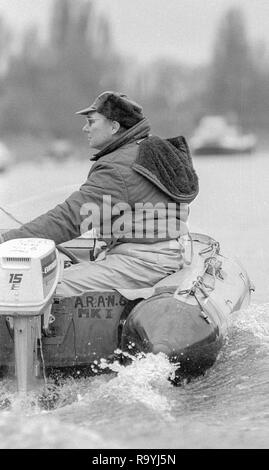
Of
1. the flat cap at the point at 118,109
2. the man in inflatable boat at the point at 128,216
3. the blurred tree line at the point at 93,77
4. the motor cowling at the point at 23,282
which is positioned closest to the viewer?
the motor cowling at the point at 23,282

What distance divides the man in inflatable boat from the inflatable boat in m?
0.09

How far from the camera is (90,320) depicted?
329cm

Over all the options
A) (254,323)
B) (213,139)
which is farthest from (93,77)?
(254,323)

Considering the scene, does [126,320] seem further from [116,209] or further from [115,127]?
[115,127]

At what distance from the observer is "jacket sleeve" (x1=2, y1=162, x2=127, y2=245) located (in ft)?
11.1

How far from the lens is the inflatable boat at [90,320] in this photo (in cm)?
296

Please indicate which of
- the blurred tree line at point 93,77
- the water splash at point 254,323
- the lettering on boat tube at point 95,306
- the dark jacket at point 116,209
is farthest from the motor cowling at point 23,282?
the blurred tree line at point 93,77

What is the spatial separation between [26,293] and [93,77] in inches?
512

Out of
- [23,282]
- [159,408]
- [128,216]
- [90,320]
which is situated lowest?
[159,408]

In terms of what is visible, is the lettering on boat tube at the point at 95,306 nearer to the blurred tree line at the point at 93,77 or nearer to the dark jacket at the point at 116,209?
the dark jacket at the point at 116,209

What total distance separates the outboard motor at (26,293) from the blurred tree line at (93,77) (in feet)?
30.2
